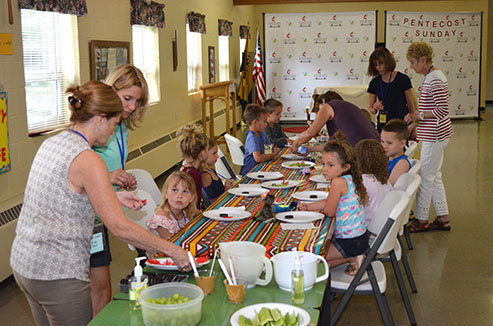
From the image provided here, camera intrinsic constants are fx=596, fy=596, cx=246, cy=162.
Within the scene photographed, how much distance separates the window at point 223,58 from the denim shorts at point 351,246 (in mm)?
10055

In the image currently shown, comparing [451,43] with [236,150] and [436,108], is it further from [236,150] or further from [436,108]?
[236,150]

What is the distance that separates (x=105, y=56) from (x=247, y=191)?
3349 mm

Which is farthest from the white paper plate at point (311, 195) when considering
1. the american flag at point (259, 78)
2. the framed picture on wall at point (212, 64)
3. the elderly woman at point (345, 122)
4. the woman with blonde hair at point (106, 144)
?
the american flag at point (259, 78)

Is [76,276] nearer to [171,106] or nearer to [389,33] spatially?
[171,106]

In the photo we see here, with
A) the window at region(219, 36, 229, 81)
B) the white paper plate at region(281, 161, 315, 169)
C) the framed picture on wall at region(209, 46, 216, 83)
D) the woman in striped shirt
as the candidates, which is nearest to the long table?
the white paper plate at region(281, 161, 315, 169)

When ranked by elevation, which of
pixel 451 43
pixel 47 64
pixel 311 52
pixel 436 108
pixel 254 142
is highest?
pixel 451 43

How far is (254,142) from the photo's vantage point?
196 inches

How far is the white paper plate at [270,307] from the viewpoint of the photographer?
1.81m

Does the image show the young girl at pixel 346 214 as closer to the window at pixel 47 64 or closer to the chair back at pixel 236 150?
the chair back at pixel 236 150

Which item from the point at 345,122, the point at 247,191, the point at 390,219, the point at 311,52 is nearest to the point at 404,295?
the point at 390,219

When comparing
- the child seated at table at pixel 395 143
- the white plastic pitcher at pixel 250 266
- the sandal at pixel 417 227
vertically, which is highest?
the child seated at table at pixel 395 143

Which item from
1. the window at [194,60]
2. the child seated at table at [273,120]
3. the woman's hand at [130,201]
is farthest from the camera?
the window at [194,60]

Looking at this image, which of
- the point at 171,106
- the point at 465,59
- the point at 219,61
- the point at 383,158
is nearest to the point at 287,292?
the point at 383,158

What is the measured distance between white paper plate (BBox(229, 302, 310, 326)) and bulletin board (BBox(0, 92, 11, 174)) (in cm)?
297
